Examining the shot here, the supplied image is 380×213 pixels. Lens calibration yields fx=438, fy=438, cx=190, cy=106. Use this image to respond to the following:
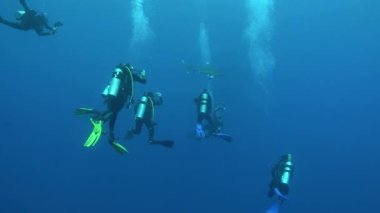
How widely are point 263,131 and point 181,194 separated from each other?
1025 centimetres

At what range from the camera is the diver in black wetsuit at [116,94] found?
7629 millimetres

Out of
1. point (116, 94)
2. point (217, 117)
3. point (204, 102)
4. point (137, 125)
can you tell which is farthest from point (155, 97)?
point (217, 117)

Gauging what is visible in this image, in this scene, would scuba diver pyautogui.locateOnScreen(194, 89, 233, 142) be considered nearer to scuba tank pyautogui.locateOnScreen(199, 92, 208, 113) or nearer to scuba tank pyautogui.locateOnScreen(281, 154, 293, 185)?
scuba tank pyautogui.locateOnScreen(199, 92, 208, 113)

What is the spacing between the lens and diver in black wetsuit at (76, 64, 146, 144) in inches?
300

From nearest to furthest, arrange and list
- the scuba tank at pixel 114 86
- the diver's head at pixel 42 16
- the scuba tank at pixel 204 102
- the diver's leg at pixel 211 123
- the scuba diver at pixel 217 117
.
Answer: the scuba tank at pixel 114 86 → the diver's head at pixel 42 16 → the scuba tank at pixel 204 102 → the diver's leg at pixel 211 123 → the scuba diver at pixel 217 117

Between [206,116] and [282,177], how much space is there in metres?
2.52

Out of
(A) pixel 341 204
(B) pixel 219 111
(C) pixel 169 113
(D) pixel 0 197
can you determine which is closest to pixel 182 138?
(C) pixel 169 113

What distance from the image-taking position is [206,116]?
1173cm

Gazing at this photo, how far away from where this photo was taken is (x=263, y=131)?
35.8 meters

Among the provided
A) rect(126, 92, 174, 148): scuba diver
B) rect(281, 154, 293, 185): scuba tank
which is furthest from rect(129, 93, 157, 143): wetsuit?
rect(281, 154, 293, 185): scuba tank

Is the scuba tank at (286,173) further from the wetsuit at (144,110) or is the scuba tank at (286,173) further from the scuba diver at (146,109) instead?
the wetsuit at (144,110)

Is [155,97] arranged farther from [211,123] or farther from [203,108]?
[211,123]

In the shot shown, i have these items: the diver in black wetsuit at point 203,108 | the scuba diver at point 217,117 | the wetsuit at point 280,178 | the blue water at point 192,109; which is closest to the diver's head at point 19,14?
the diver in black wetsuit at point 203,108

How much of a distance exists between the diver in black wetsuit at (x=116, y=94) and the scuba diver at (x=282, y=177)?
5.08 m
